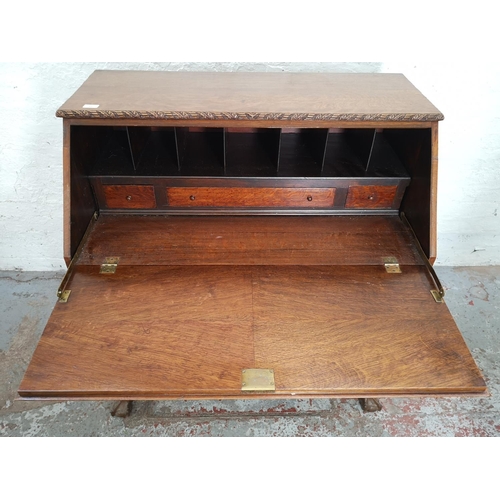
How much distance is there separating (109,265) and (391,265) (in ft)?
3.86

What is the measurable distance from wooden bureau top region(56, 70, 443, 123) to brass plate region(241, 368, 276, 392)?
2.90ft

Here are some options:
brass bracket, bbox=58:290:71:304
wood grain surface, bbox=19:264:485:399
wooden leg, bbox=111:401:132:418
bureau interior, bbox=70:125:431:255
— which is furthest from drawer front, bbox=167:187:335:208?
wooden leg, bbox=111:401:132:418

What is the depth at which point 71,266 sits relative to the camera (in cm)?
155

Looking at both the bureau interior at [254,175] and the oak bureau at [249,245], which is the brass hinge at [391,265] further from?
the bureau interior at [254,175]

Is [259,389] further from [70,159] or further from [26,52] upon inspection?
[26,52]

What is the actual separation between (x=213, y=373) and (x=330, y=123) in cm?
Answer: 98

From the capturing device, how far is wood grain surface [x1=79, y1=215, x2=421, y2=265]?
164cm

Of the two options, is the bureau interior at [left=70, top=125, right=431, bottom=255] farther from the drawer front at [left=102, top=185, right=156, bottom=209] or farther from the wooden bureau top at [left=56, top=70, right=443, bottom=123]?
the wooden bureau top at [left=56, top=70, right=443, bottom=123]

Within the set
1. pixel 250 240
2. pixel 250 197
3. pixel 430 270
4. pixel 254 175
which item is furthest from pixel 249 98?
pixel 430 270

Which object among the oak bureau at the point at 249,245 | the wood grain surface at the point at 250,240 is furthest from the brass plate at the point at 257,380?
the wood grain surface at the point at 250,240

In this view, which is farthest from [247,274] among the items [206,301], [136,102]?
[136,102]

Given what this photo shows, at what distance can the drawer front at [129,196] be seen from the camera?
5.66 feet

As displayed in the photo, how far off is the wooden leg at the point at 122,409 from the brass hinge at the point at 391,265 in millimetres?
1560

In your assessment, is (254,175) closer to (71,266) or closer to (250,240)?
(250,240)
